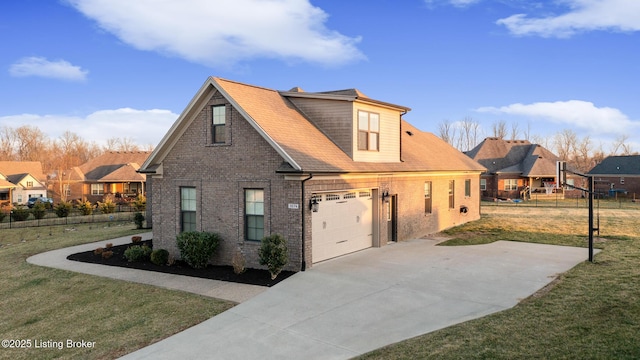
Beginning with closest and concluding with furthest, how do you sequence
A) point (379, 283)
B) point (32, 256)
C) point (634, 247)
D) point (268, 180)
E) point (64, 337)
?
point (64, 337), point (379, 283), point (268, 180), point (634, 247), point (32, 256)

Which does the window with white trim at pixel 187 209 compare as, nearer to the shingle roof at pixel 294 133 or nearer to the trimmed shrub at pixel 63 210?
the shingle roof at pixel 294 133

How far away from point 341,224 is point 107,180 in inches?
1738

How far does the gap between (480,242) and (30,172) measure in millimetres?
68270

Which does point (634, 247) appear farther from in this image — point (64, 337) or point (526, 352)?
point (64, 337)

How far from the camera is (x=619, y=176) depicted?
49.4m

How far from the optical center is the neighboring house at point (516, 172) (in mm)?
46562

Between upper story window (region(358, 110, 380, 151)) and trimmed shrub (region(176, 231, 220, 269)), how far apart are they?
6.38 meters

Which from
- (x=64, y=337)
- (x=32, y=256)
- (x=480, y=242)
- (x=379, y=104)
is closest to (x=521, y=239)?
(x=480, y=242)

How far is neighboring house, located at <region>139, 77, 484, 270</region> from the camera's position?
1355 cm

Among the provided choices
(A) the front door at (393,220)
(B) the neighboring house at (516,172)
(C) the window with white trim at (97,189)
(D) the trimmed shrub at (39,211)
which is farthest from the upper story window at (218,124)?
(C) the window with white trim at (97,189)

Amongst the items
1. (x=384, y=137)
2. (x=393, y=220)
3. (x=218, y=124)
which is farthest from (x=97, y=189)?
(x=384, y=137)

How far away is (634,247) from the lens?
16.5 metres

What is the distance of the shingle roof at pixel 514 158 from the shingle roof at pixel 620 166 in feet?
23.9

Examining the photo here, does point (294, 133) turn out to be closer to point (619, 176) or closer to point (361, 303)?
point (361, 303)
